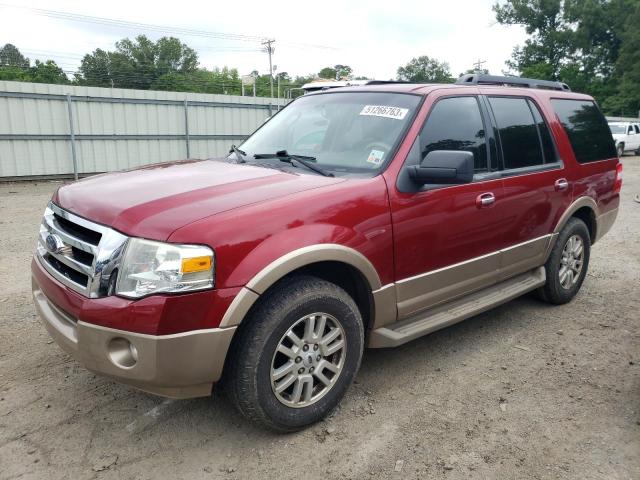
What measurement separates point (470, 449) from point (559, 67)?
60.9m

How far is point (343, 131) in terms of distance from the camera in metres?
3.60

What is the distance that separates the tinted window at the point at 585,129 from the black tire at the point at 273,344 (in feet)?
9.80

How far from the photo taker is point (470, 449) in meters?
2.79

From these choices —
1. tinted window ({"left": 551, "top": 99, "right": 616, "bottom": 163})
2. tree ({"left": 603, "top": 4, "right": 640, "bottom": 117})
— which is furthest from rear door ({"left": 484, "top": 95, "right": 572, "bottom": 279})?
tree ({"left": 603, "top": 4, "right": 640, "bottom": 117})

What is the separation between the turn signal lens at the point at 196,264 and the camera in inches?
93.9

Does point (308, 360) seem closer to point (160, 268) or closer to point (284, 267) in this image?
point (284, 267)

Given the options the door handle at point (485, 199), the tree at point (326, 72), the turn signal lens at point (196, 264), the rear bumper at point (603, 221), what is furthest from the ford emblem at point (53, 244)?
the tree at point (326, 72)

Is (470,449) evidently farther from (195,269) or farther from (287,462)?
(195,269)

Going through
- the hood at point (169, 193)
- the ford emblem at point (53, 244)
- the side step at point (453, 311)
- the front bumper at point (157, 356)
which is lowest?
the side step at point (453, 311)

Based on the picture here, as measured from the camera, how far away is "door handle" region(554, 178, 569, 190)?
4.41 m

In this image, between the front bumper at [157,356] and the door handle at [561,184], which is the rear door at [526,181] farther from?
the front bumper at [157,356]

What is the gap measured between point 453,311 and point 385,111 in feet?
4.73

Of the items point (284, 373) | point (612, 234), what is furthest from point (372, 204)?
point (612, 234)

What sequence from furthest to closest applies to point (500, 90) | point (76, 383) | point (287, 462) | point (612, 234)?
point (612, 234) < point (500, 90) < point (76, 383) < point (287, 462)
